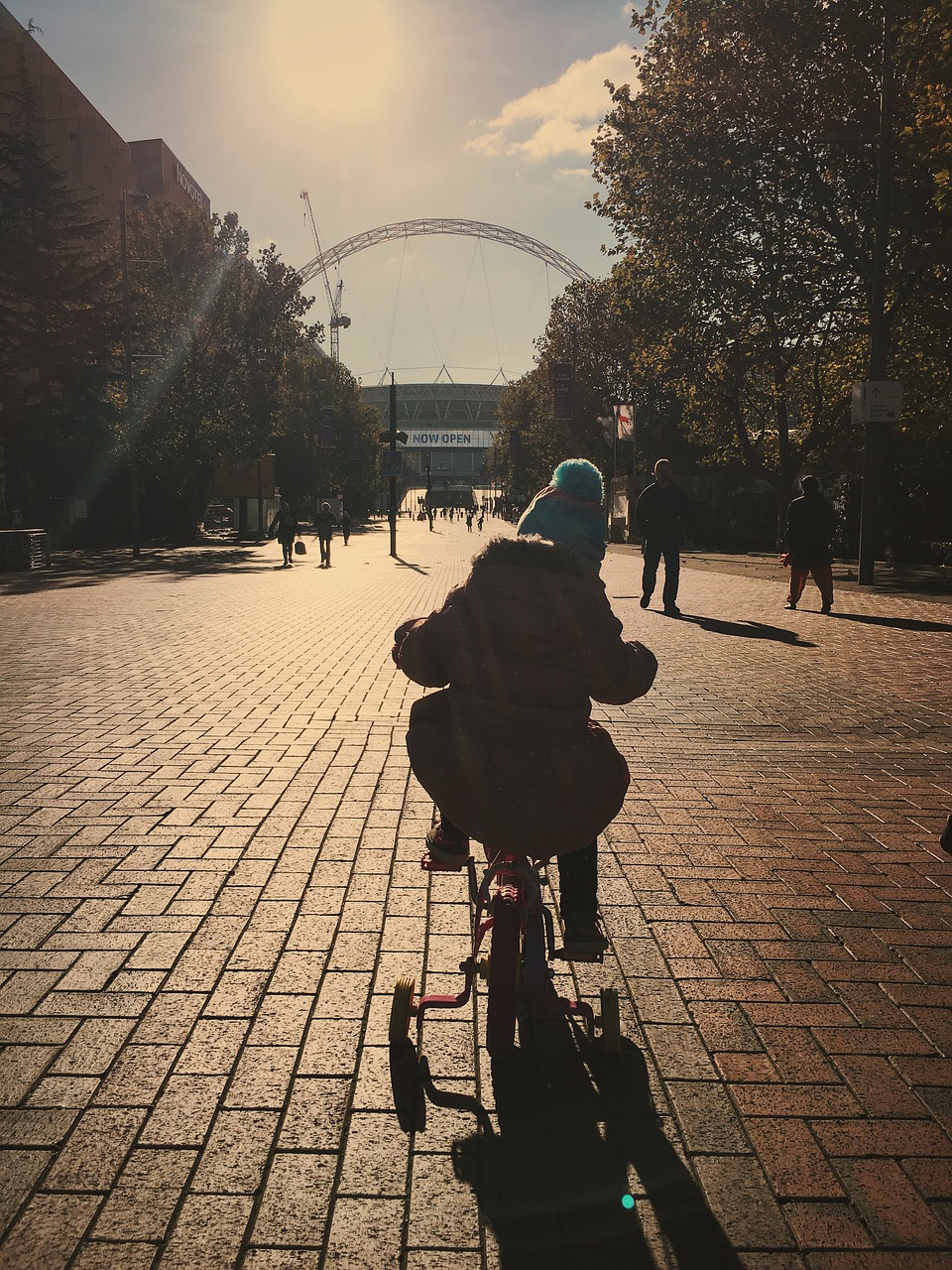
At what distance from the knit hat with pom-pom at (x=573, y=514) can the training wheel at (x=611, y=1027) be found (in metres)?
1.14

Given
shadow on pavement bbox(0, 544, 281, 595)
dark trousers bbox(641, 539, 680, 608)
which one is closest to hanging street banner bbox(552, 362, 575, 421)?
shadow on pavement bbox(0, 544, 281, 595)

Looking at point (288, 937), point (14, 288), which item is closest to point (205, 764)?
point (288, 937)

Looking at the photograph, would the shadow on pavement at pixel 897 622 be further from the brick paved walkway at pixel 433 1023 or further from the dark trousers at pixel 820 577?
the brick paved walkway at pixel 433 1023

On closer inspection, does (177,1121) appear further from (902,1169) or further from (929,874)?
(929,874)

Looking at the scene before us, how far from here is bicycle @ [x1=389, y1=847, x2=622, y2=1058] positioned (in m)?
3.06

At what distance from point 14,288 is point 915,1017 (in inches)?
1534

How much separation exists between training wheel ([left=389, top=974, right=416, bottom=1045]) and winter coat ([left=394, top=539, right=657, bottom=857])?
1.51 feet

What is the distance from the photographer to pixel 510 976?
3051mm

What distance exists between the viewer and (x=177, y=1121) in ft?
9.23

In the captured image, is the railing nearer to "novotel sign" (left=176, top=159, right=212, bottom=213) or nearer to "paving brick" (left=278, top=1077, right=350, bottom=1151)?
"paving brick" (left=278, top=1077, right=350, bottom=1151)

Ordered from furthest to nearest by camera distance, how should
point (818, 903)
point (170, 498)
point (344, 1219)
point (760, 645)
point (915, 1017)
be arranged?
1. point (170, 498)
2. point (760, 645)
3. point (818, 903)
4. point (915, 1017)
5. point (344, 1219)

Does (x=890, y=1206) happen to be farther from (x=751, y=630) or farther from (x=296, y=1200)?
(x=751, y=630)

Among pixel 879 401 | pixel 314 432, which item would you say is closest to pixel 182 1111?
pixel 879 401

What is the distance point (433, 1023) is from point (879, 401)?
1679cm
